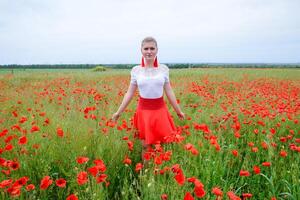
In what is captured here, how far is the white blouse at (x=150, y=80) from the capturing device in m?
3.02

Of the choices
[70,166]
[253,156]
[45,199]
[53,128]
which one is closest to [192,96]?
[253,156]

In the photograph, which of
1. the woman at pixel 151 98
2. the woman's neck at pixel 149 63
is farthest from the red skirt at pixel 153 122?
the woman's neck at pixel 149 63

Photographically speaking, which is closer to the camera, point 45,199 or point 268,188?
point 45,199

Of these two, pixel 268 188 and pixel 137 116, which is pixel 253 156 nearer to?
pixel 268 188

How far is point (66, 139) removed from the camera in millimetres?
2783

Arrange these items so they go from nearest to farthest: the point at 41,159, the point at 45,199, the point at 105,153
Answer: the point at 45,199, the point at 41,159, the point at 105,153

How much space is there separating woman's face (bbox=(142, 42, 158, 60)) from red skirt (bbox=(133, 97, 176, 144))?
493 mm

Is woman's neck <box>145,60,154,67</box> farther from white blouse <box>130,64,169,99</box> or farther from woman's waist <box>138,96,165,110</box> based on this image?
woman's waist <box>138,96,165,110</box>

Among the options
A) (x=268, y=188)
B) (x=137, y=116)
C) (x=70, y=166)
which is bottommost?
(x=268, y=188)

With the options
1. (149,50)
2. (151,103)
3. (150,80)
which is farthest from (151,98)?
(149,50)

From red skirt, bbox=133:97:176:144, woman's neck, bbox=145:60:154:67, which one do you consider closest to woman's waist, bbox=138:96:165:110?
red skirt, bbox=133:97:176:144

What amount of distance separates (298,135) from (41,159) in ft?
11.2

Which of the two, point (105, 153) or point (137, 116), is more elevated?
point (137, 116)

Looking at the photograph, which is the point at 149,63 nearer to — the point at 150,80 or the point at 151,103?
the point at 150,80
